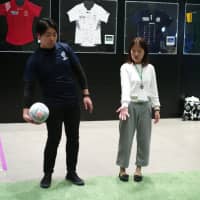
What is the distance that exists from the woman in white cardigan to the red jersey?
8.46ft

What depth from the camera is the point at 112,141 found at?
4480 mm

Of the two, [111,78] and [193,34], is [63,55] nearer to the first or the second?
[111,78]

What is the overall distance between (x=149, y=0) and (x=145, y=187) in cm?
349

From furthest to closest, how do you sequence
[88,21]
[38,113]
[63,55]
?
[88,21], [63,55], [38,113]

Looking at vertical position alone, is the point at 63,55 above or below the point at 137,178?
above

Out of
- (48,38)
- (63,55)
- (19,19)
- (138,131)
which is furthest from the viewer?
(19,19)

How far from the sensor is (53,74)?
2.85 meters

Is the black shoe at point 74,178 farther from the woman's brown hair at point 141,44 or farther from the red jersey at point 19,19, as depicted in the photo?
the red jersey at point 19,19

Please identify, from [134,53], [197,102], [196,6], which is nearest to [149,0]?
[196,6]

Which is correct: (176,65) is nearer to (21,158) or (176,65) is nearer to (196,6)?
(196,6)

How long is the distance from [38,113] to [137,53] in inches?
39.9

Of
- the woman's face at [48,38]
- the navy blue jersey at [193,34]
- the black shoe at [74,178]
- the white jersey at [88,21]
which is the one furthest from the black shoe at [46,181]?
the navy blue jersey at [193,34]

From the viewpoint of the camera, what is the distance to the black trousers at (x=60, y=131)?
289cm

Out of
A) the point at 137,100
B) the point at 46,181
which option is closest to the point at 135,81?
the point at 137,100
